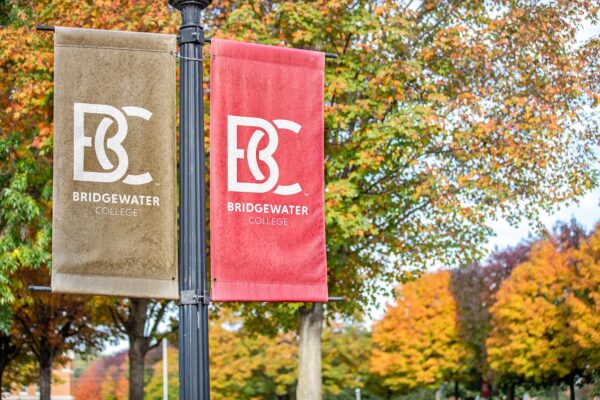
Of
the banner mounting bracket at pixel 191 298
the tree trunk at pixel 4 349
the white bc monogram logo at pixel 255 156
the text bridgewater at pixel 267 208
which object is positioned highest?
the tree trunk at pixel 4 349

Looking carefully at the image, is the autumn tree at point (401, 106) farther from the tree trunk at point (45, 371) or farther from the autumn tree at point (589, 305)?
the tree trunk at point (45, 371)

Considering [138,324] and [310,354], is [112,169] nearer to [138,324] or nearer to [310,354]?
[310,354]

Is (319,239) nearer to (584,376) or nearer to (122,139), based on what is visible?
(122,139)

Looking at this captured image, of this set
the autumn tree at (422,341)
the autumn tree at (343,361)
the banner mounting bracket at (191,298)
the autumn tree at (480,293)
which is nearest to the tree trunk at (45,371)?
the autumn tree at (343,361)

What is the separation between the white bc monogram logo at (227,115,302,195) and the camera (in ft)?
24.7

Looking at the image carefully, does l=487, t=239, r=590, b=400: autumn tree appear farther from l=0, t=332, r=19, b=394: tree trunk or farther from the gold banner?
the gold banner

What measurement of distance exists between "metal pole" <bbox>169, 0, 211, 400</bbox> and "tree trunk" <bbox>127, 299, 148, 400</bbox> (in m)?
25.0

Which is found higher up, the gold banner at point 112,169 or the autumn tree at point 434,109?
the autumn tree at point 434,109

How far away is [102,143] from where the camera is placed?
737 cm

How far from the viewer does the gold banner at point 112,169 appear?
732cm

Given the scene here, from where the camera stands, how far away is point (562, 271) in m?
43.2

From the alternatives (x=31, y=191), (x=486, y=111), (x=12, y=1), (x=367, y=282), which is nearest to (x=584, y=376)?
(x=367, y=282)

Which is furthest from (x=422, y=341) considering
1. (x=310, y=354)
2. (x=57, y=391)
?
(x=57, y=391)

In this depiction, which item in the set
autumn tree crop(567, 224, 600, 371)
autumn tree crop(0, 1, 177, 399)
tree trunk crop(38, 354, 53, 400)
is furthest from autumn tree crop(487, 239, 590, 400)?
autumn tree crop(0, 1, 177, 399)
